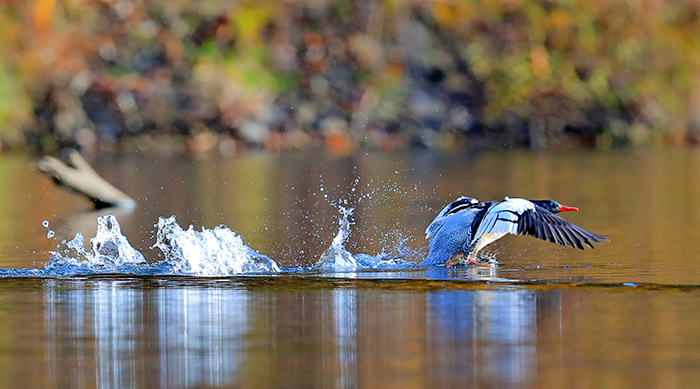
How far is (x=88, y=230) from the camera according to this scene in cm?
1355

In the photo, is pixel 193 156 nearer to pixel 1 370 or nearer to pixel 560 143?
pixel 560 143

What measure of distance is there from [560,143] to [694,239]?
21.1 m

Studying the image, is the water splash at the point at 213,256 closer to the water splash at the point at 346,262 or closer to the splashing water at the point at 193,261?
the splashing water at the point at 193,261

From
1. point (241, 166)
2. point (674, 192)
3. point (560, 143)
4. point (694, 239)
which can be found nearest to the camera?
point (694, 239)

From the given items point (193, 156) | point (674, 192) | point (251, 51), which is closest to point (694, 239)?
point (674, 192)

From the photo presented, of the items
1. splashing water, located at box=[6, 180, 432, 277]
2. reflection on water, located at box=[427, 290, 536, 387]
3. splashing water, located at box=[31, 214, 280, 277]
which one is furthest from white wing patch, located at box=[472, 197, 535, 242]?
splashing water, located at box=[31, 214, 280, 277]

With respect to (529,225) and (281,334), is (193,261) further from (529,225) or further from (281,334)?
(281,334)

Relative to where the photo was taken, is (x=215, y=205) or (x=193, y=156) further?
(x=193, y=156)

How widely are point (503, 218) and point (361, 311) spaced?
2.41 m

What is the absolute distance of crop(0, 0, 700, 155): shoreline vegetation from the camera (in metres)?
31.4

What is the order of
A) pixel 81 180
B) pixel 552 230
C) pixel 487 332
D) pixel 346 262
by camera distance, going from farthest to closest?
pixel 81 180
pixel 346 262
pixel 552 230
pixel 487 332

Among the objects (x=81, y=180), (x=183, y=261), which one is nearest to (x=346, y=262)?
(x=183, y=261)

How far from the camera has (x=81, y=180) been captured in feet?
53.5

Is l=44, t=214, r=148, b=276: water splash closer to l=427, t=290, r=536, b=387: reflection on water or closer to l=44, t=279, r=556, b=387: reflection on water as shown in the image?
l=44, t=279, r=556, b=387: reflection on water
